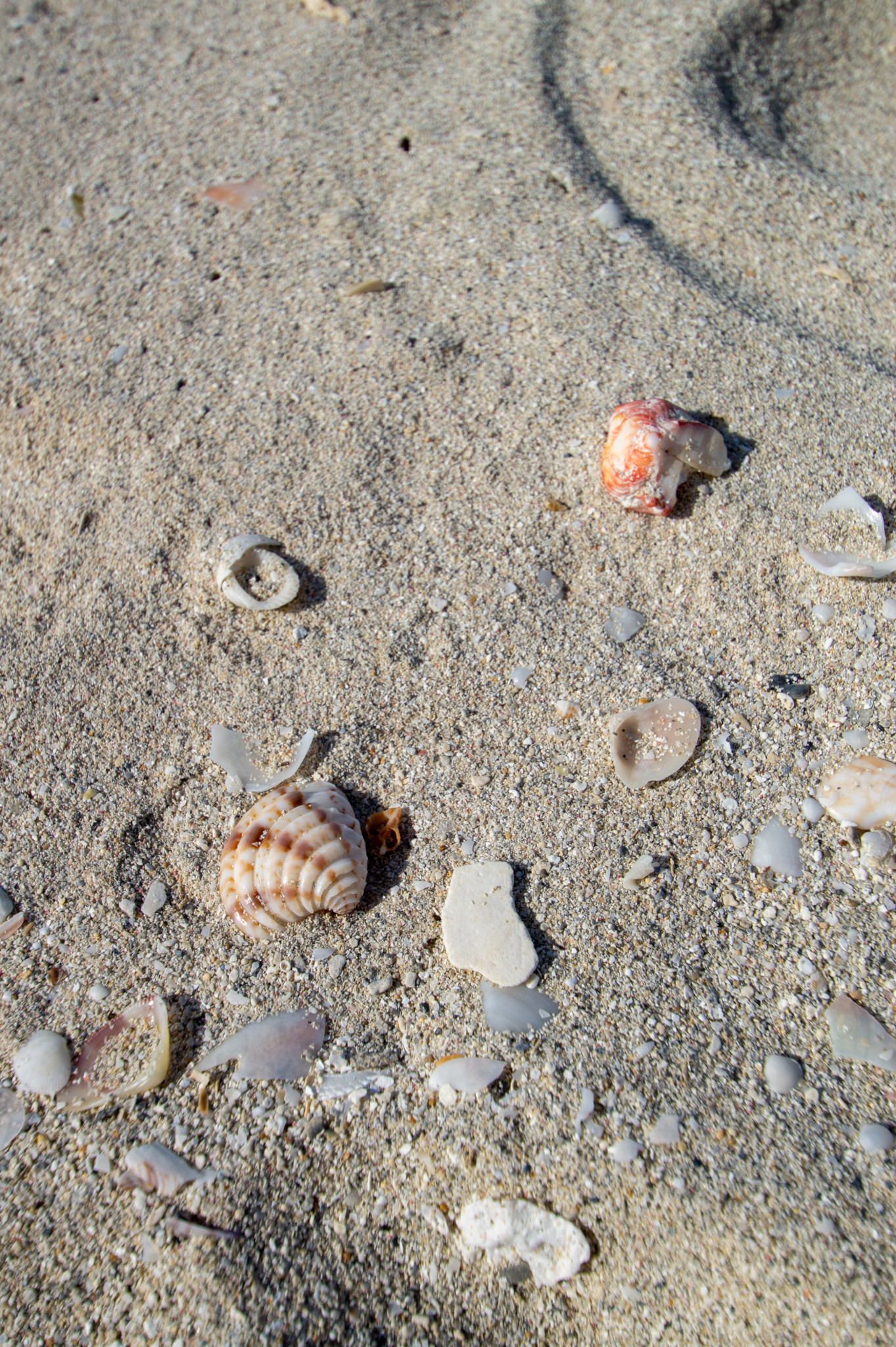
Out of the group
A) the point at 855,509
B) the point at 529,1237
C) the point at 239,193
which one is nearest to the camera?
the point at 529,1237

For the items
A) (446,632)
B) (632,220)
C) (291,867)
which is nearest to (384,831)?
(291,867)

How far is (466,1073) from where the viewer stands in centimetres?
139

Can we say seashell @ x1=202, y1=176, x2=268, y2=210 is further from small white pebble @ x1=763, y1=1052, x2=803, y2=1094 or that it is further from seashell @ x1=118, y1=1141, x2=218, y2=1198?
small white pebble @ x1=763, y1=1052, x2=803, y2=1094

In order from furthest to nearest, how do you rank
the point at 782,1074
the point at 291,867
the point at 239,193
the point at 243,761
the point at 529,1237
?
the point at 239,193, the point at 243,761, the point at 291,867, the point at 782,1074, the point at 529,1237

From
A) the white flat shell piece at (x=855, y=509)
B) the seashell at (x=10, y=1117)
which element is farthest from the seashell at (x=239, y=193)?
the seashell at (x=10, y=1117)

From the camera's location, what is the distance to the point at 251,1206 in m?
1.30

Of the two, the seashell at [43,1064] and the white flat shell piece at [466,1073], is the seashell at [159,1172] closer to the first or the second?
the seashell at [43,1064]

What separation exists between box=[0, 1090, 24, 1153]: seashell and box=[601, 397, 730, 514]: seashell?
5.55 ft

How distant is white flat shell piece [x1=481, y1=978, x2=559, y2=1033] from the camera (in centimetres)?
144

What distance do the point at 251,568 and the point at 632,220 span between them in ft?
4.98

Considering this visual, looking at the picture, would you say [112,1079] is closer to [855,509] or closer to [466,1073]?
[466,1073]

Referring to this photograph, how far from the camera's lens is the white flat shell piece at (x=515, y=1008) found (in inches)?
56.5

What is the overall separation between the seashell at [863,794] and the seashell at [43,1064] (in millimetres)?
1512

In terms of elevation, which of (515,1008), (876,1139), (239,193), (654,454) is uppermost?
(239,193)
